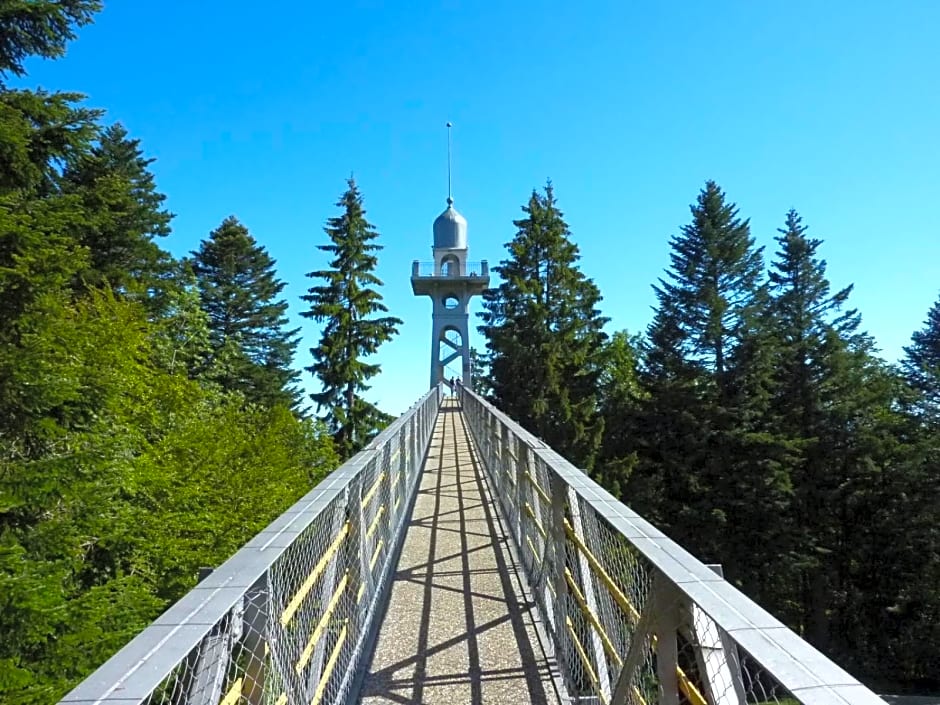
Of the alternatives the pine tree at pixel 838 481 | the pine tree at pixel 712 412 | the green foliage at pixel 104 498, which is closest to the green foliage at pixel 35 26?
the green foliage at pixel 104 498

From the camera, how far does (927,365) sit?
97.0 feet

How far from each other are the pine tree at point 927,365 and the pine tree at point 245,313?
106 ft

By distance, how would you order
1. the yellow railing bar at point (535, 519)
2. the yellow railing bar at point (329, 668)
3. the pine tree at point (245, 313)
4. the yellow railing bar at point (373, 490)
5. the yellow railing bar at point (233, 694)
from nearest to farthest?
1. the yellow railing bar at point (233, 694)
2. the yellow railing bar at point (329, 668)
3. the yellow railing bar at point (373, 490)
4. the yellow railing bar at point (535, 519)
5. the pine tree at point (245, 313)

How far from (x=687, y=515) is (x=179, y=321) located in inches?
923

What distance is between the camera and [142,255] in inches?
963

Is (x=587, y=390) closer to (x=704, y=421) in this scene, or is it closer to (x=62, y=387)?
(x=704, y=421)

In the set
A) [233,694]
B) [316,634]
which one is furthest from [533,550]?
[233,694]

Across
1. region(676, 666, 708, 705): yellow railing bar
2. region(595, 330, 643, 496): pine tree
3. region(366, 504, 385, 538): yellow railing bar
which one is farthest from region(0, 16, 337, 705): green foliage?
region(595, 330, 643, 496): pine tree

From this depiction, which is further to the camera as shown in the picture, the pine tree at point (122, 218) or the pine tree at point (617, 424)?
the pine tree at point (617, 424)

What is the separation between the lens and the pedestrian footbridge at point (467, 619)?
141cm

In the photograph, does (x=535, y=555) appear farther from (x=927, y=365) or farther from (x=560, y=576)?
(x=927, y=365)

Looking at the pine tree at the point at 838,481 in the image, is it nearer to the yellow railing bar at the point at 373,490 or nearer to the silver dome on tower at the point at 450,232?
Answer: the silver dome on tower at the point at 450,232

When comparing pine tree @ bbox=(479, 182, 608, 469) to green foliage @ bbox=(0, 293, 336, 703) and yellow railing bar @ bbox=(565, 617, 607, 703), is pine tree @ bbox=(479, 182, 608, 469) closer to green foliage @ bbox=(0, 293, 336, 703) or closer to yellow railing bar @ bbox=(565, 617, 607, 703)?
green foliage @ bbox=(0, 293, 336, 703)

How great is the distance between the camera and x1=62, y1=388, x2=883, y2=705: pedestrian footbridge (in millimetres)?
1408
